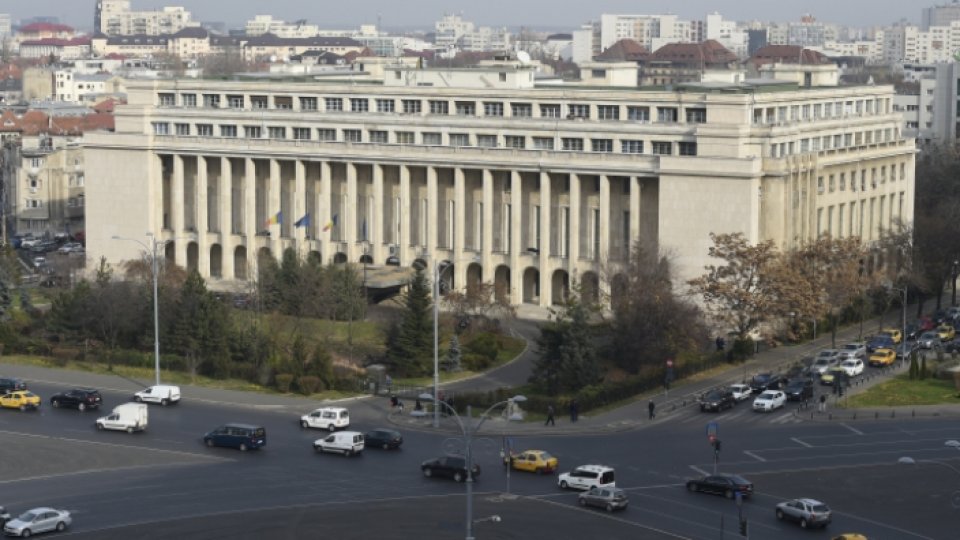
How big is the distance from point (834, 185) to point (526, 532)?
6617cm

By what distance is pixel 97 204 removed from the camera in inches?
5723

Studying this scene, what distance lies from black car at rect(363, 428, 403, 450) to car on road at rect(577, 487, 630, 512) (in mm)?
14012

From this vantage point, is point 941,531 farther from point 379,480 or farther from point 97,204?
point 97,204

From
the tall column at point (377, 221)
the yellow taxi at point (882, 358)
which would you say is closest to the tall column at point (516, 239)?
the tall column at point (377, 221)

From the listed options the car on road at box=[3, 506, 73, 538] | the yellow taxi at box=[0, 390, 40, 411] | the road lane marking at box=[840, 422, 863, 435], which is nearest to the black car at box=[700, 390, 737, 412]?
the road lane marking at box=[840, 422, 863, 435]

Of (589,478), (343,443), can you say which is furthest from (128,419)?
(589,478)

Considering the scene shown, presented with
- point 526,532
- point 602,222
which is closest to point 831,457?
point 526,532

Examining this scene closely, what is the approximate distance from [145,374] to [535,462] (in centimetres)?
3492

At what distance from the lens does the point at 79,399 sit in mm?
94188

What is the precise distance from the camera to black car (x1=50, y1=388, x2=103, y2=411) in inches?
3706

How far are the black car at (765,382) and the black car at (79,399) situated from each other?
35.5m

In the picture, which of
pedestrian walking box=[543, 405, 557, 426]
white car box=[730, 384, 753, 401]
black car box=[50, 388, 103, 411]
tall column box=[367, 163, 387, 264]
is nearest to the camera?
pedestrian walking box=[543, 405, 557, 426]

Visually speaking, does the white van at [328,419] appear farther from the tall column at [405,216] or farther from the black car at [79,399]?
the tall column at [405,216]

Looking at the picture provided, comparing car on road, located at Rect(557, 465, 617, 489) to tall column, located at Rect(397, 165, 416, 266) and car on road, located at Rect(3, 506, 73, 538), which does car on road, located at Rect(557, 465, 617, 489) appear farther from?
tall column, located at Rect(397, 165, 416, 266)
